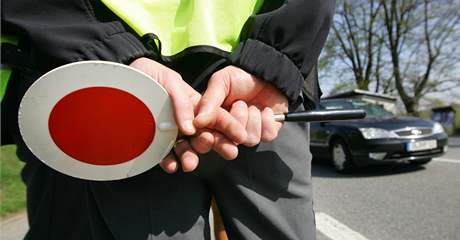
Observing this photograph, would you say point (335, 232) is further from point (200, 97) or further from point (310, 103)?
point (200, 97)

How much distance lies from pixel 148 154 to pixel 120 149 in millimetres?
64

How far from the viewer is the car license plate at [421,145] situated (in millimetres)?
5750

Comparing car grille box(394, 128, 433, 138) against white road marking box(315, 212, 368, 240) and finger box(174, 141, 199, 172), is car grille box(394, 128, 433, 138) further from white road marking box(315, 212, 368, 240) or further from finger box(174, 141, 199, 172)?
finger box(174, 141, 199, 172)

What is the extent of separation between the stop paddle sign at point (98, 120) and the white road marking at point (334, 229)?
2511 millimetres

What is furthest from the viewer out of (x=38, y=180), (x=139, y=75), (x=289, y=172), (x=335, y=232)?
(x=335, y=232)

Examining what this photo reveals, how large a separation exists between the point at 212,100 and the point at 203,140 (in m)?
0.09

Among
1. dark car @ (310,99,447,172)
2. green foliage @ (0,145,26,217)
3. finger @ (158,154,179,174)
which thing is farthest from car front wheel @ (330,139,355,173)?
finger @ (158,154,179,174)

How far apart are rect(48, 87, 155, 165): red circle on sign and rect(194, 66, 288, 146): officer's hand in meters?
0.14

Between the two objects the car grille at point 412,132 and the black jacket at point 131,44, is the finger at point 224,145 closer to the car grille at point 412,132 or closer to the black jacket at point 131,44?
the black jacket at point 131,44

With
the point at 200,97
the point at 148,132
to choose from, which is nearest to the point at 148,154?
the point at 148,132

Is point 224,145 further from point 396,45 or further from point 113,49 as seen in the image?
point 396,45

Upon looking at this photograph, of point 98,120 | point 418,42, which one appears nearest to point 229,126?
point 98,120

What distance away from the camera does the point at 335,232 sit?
3248 mm

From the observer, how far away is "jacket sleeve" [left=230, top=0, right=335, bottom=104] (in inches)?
37.7
